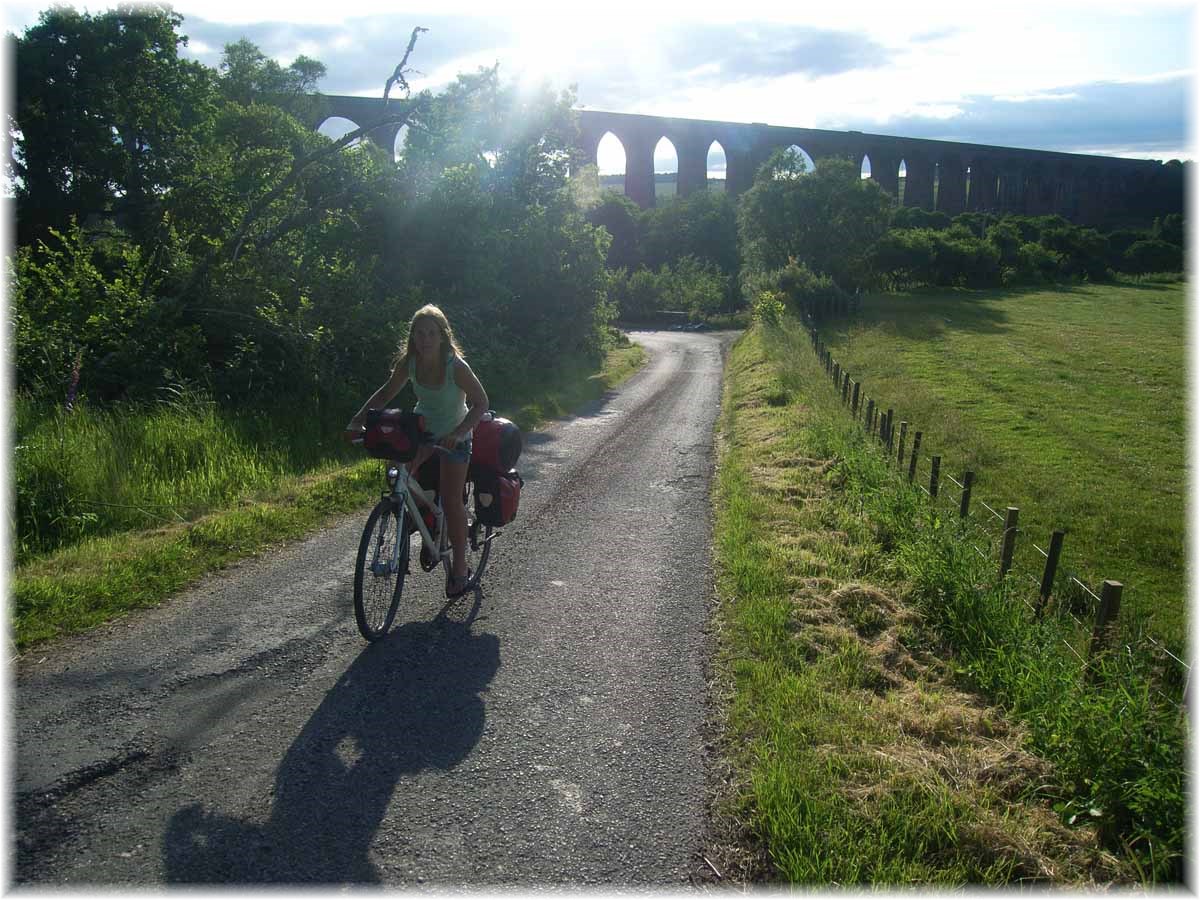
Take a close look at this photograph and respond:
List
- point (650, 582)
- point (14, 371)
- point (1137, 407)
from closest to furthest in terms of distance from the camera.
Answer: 1. point (650, 582)
2. point (14, 371)
3. point (1137, 407)

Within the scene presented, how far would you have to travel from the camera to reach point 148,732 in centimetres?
341

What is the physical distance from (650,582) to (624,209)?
62.3 m

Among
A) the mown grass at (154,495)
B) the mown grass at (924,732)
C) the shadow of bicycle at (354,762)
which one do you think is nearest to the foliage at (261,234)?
the mown grass at (154,495)

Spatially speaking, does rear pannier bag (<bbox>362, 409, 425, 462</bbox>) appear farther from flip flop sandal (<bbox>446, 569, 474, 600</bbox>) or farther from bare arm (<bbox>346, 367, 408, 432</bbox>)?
flip flop sandal (<bbox>446, 569, 474, 600</bbox>)

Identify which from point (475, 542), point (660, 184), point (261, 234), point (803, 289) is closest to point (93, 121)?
point (261, 234)

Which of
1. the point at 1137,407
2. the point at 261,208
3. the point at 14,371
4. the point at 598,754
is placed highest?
the point at 261,208

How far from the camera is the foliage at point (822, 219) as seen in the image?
171ft

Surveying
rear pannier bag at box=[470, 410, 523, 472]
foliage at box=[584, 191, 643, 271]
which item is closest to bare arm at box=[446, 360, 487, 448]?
rear pannier bag at box=[470, 410, 523, 472]

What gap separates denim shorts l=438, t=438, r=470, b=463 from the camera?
4.68 metres

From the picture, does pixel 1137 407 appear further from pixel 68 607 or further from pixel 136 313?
pixel 68 607

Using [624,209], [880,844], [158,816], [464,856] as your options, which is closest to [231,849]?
[158,816]

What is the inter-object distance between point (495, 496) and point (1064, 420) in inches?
657

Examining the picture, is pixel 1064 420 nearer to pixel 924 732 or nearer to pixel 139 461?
pixel 924 732

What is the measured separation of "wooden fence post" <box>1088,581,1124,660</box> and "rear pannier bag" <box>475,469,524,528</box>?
120 inches
